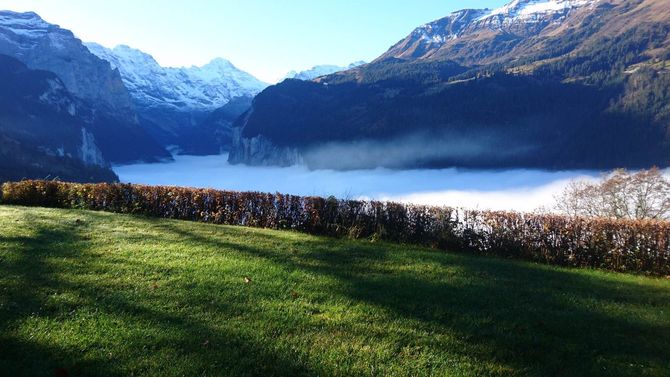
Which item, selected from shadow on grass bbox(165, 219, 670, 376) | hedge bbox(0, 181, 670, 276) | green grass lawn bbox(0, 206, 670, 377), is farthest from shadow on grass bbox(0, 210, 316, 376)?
hedge bbox(0, 181, 670, 276)

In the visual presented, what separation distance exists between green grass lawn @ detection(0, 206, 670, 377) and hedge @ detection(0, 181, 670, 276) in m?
3.76

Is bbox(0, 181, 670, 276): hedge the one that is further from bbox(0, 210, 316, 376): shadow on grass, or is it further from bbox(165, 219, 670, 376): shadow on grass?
bbox(0, 210, 316, 376): shadow on grass

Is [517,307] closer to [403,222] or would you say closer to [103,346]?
[103,346]

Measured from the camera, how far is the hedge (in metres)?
16.9

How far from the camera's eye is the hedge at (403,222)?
1691 cm

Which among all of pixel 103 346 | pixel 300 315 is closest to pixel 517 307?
pixel 300 315

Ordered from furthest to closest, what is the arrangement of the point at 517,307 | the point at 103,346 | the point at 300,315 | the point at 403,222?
the point at 403,222 < the point at 517,307 < the point at 300,315 < the point at 103,346

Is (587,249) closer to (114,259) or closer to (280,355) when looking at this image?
(280,355)

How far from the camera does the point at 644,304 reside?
35.3ft

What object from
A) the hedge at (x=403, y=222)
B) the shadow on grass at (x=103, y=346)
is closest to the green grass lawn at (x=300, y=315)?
the shadow on grass at (x=103, y=346)

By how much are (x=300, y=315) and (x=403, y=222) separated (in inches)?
469

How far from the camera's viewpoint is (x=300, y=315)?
8133 millimetres

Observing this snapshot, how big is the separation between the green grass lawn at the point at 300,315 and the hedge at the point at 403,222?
12.3 feet

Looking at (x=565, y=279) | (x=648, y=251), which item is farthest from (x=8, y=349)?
(x=648, y=251)
